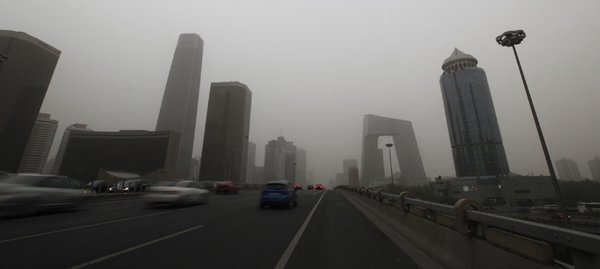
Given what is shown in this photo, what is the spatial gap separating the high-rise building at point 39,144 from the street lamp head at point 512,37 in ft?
711

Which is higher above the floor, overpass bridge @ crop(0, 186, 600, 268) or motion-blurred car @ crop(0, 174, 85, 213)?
motion-blurred car @ crop(0, 174, 85, 213)

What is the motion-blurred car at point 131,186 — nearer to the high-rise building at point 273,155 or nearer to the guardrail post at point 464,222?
the guardrail post at point 464,222

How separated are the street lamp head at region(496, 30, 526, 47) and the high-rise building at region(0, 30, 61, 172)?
136321 mm

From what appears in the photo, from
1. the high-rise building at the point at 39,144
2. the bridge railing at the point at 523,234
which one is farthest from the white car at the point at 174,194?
the high-rise building at the point at 39,144

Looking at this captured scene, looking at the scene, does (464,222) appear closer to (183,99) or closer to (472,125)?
(472,125)

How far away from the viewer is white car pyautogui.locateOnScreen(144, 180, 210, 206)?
39.0 ft

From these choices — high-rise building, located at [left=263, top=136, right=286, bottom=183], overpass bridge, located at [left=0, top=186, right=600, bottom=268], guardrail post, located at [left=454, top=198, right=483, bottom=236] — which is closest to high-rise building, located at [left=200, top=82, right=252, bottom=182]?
high-rise building, located at [left=263, top=136, right=286, bottom=183]

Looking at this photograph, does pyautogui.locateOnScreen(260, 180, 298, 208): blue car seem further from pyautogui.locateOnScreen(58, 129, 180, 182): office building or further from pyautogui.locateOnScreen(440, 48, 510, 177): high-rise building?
pyautogui.locateOnScreen(58, 129, 180, 182): office building

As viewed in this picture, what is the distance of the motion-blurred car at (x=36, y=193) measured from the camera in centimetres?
807

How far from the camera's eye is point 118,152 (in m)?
130

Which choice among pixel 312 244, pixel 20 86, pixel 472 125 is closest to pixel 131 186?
pixel 312 244

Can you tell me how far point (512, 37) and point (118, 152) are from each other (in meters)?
166

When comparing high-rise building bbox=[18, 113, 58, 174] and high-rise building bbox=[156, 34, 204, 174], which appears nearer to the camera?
high-rise building bbox=[18, 113, 58, 174]

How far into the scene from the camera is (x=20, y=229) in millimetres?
6363
